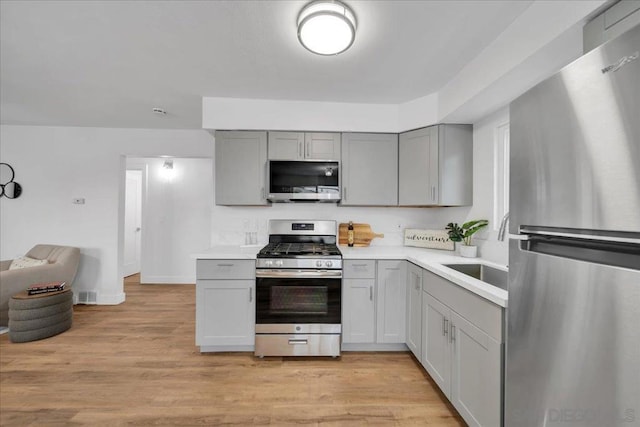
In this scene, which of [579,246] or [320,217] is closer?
[579,246]

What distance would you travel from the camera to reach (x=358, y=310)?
2447 mm

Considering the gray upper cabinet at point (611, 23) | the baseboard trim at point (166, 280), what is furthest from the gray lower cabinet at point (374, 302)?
the baseboard trim at point (166, 280)

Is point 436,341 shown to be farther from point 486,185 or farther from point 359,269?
point 486,185

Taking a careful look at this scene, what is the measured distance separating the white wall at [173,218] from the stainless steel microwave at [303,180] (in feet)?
8.34

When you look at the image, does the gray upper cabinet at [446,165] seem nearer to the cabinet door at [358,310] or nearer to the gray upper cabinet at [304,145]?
the gray upper cabinet at [304,145]

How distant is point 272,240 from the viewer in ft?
9.81

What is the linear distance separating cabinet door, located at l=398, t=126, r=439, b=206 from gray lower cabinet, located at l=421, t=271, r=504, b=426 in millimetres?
900

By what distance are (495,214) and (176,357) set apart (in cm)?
304

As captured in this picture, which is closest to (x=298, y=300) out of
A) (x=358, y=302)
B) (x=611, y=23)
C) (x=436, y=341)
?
(x=358, y=302)

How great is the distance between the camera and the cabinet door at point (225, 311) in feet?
7.84

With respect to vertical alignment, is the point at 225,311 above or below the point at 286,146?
Answer: below

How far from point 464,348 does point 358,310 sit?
101 centimetres

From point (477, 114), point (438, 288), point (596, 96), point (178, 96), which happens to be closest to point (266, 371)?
point (438, 288)

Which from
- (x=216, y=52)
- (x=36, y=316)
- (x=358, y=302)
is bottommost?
(x=36, y=316)
